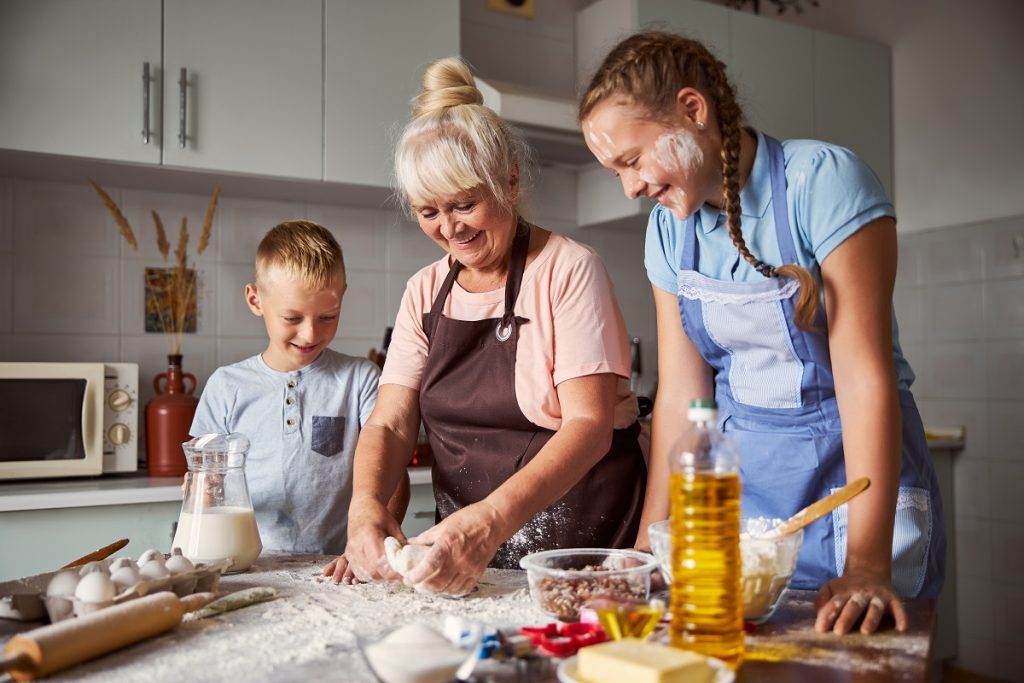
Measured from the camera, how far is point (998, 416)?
316cm

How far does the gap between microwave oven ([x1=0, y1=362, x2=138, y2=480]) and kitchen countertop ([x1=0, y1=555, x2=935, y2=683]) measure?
4.20ft

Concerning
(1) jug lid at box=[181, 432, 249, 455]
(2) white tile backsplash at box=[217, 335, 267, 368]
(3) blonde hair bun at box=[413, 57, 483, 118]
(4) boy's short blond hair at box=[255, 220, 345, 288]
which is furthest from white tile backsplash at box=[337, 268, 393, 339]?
(1) jug lid at box=[181, 432, 249, 455]

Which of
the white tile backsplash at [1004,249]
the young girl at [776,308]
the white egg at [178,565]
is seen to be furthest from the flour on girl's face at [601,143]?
the white tile backsplash at [1004,249]

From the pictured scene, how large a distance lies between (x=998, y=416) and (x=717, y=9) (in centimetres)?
171

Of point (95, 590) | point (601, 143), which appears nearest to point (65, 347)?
point (95, 590)

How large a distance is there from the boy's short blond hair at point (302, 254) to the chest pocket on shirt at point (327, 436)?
288 mm

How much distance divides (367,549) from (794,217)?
2.34 ft

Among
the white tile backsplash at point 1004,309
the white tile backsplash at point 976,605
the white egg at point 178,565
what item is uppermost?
the white tile backsplash at point 1004,309

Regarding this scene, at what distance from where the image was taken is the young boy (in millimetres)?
1863

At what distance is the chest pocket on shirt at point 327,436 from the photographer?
1.93 m

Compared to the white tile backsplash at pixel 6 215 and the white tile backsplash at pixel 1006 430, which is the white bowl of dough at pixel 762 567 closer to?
the white tile backsplash at pixel 6 215

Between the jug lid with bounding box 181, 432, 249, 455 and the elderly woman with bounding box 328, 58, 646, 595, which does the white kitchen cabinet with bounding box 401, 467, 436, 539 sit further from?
the jug lid with bounding box 181, 432, 249, 455

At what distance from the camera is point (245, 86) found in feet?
8.24

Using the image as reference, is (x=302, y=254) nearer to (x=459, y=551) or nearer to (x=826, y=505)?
(x=459, y=551)
